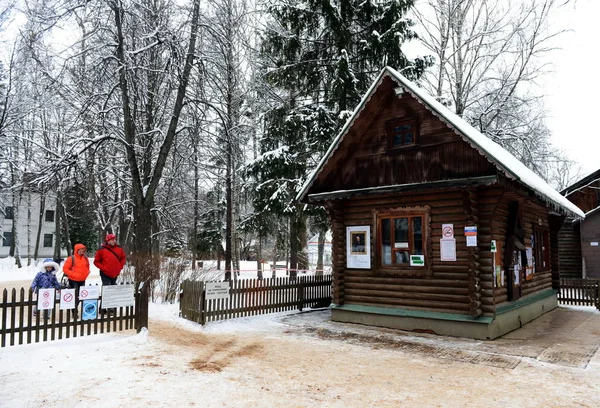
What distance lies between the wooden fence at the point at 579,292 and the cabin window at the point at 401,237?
9.21 m

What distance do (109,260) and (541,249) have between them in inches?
568

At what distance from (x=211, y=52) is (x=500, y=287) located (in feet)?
39.9

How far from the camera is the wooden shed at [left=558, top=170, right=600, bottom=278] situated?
22.7m

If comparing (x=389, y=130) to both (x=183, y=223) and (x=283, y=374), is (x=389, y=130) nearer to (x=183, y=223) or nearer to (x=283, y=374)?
(x=283, y=374)

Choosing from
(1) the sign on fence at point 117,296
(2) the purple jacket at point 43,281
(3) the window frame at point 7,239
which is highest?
(3) the window frame at point 7,239

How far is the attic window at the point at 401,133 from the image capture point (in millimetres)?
12026

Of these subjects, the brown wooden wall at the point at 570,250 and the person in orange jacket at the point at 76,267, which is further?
the brown wooden wall at the point at 570,250

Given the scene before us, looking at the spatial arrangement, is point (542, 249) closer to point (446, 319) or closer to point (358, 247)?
point (446, 319)

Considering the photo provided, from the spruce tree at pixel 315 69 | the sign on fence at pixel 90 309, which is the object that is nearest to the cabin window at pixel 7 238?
the spruce tree at pixel 315 69

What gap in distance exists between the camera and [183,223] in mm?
33938

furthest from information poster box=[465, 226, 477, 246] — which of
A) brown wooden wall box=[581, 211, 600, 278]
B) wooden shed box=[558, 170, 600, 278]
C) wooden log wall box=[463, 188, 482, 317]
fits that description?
brown wooden wall box=[581, 211, 600, 278]

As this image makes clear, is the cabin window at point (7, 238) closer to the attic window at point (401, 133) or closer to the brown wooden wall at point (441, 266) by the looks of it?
the brown wooden wall at point (441, 266)

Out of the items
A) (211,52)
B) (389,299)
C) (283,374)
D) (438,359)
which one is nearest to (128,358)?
(283,374)

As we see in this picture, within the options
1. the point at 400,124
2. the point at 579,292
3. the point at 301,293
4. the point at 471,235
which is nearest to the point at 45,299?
the point at 301,293
